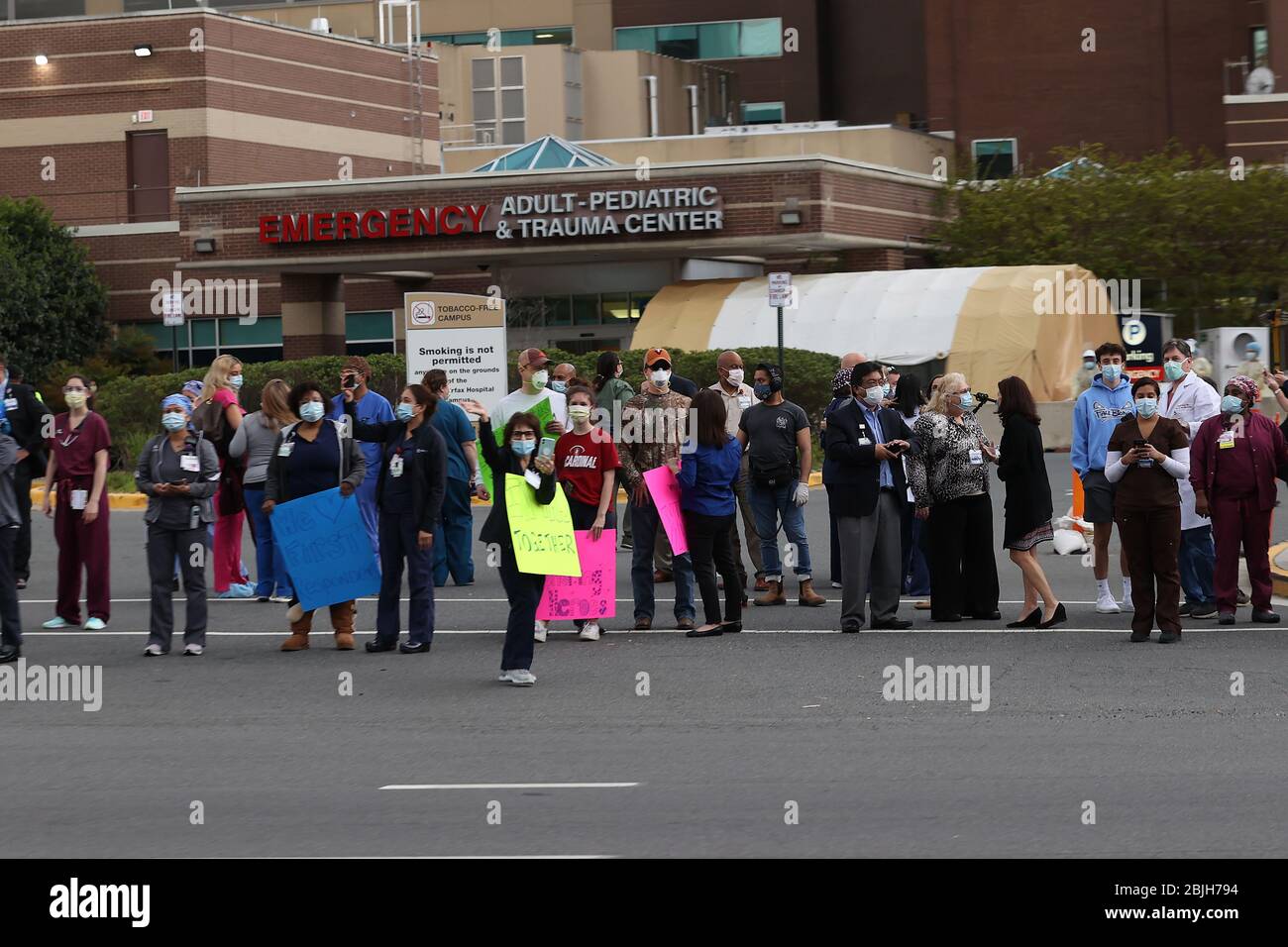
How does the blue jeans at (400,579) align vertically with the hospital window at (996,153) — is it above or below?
below

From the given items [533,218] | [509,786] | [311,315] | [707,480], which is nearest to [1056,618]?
[707,480]

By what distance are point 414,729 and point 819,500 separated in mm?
16008

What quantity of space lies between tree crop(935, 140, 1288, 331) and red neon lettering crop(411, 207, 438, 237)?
1146cm

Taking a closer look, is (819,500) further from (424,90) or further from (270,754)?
(424,90)

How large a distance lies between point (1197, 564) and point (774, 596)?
3430 millimetres

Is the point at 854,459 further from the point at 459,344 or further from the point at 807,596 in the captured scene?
the point at 459,344

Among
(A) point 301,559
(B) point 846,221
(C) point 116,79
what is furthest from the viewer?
(C) point 116,79

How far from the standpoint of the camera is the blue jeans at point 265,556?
1623cm

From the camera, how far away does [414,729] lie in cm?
1060

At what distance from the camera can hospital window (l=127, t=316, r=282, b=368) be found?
47031mm

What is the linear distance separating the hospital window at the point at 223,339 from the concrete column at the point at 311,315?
2.98 metres

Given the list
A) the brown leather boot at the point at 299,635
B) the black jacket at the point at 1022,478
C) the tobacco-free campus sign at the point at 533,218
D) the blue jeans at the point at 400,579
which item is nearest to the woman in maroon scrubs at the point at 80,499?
the brown leather boot at the point at 299,635

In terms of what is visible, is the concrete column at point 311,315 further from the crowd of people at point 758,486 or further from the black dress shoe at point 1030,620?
the black dress shoe at point 1030,620

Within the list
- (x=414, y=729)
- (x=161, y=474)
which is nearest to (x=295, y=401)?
(x=161, y=474)
